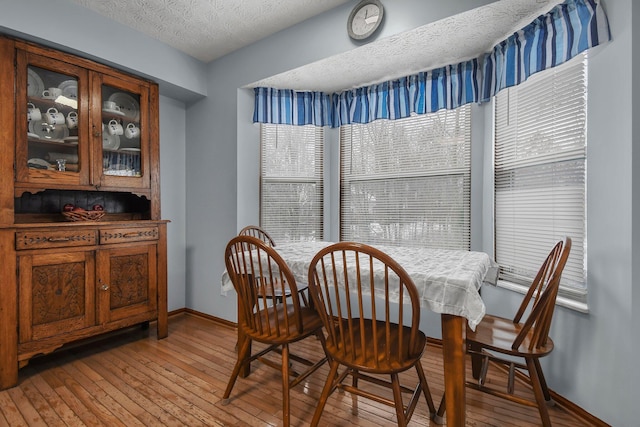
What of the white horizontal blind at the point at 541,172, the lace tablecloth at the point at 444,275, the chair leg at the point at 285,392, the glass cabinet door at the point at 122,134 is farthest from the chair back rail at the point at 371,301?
the glass cabinet door at the point at 122,134

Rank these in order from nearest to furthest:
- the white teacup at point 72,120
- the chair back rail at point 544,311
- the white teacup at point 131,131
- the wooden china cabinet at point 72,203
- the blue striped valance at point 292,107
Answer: the chair back rail at point 544,311 → the wooden china cabinet at point 72,203 → the white teacup at point 72,120 → the white teacup at point 131,131 → the blue striped valance at point 292,107

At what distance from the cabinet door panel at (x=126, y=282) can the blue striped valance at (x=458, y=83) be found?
164 centimetres

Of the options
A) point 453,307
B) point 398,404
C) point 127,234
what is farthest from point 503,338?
point 127,234

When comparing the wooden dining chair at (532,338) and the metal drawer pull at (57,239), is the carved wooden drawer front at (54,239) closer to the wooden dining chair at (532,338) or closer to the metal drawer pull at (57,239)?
the metal drawer pull at (57,239)

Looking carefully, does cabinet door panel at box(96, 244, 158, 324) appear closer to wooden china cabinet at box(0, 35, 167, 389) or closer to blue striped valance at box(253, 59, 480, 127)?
wooden china cabinet at box(0, 35, 167, 389)

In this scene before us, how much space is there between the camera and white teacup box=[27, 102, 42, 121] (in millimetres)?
2072

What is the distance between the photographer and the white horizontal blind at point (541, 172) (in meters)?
1.77

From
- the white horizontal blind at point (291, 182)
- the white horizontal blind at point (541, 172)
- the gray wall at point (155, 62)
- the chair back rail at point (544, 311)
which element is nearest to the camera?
the chair back rail at point (544, 311)

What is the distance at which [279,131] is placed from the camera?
316 cm

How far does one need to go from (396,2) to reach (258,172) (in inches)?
72.2

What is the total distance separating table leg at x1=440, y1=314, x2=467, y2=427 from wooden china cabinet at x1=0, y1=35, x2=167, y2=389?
238cm

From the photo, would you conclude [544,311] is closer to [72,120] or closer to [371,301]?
[371,301]

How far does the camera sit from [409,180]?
9.32ft

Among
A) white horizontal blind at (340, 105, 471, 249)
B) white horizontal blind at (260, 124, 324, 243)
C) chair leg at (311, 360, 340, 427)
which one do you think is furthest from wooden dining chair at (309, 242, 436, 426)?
white horizontal blind at (260, 124, 324, 243)
